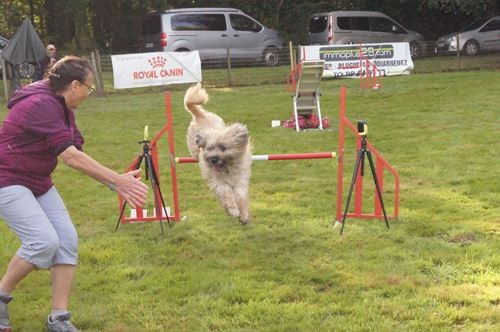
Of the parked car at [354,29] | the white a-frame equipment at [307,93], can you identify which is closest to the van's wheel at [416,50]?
the parked car at [354,29]

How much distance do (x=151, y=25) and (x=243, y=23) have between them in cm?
335

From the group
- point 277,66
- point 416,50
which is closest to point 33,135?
point 277,66

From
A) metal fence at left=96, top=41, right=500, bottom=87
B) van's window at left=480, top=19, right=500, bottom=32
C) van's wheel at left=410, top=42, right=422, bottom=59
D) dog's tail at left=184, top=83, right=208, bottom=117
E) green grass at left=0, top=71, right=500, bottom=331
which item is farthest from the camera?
van's window at left=480, top=19, right=500, bottom=32

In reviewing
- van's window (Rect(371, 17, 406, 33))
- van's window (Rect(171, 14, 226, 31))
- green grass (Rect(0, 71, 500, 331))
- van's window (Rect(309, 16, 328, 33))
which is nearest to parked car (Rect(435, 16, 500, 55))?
van's window (Rect(371, 17, 406, 33))

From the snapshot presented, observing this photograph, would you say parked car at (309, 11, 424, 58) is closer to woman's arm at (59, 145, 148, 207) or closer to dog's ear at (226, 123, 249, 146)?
dog's ear at (226, 123, 249, 146)

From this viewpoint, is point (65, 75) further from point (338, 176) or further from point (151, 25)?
point (151, 25)

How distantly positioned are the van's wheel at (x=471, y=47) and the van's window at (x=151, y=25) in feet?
37.7

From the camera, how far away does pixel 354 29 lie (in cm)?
2334

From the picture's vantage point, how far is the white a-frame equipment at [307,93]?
10461 millimetres

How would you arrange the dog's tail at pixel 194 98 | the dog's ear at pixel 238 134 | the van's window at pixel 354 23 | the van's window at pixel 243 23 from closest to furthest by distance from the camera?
the dog's ear at pixel 238 134 < the dog's tail at pixel 194 98 < the van's window at pixel 243 23 < the van's window at pixel 354 23

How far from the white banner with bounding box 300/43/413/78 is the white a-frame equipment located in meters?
6.42

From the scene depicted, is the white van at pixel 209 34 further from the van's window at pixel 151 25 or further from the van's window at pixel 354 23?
the van's window at pixel 354 23

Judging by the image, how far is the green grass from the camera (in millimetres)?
3896

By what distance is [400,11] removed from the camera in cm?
2764
